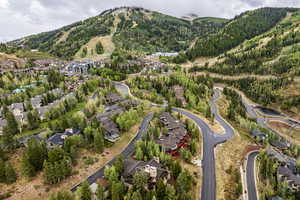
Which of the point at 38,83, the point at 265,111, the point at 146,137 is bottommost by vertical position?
the point at 265,111

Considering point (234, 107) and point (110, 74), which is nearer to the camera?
point (234, 107)

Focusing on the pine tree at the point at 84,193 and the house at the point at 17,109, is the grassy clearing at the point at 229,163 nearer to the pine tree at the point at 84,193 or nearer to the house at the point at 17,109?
the pine tree at the point at 84,193

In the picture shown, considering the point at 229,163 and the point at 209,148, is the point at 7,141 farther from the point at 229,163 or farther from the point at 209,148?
the point at 229,163

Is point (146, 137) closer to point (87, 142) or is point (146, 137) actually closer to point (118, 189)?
point (87, 142)

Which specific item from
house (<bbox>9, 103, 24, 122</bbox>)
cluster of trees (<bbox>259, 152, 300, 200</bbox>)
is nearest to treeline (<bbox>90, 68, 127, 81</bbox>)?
house (<bbox>9, 103, 24, 122</bbox>)

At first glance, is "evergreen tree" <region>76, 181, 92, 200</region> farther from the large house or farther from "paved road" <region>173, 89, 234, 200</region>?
"paved road" <region>173, 89, 234, 200</region>

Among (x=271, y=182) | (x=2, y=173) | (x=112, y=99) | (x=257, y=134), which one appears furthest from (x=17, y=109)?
(x=257, y=134)

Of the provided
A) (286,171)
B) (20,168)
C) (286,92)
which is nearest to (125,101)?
(20,168)
